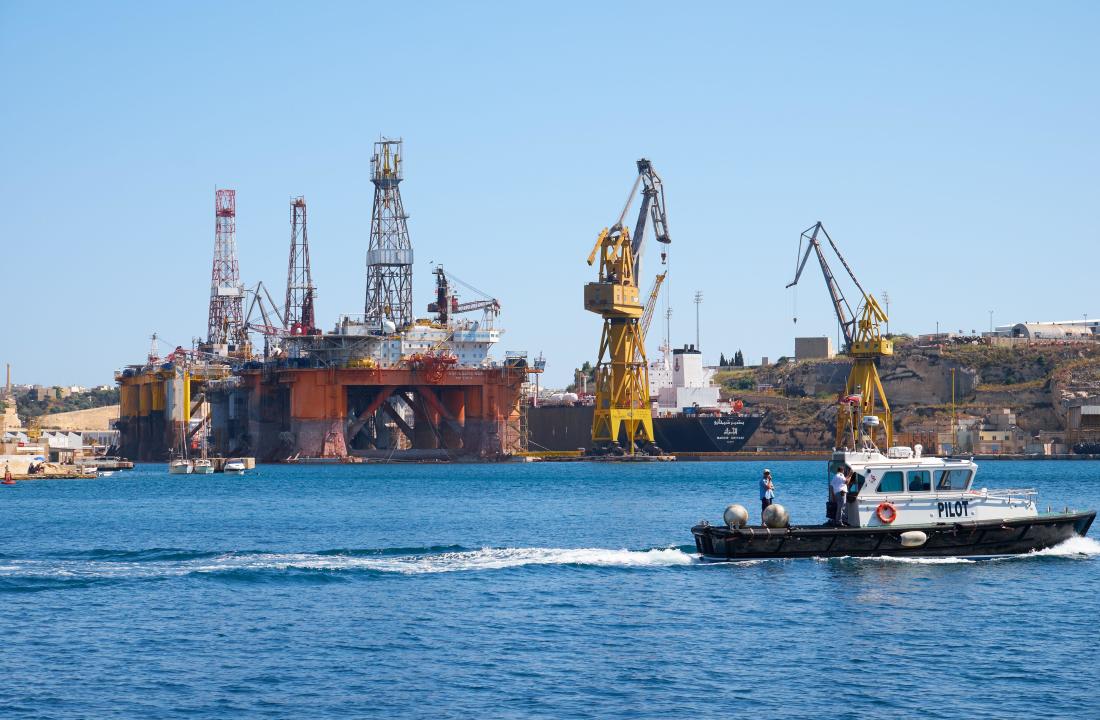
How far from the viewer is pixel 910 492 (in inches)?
1374

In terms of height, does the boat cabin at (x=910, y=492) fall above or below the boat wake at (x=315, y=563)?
above

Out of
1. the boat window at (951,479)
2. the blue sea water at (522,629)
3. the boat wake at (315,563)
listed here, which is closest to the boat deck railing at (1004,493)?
the boat window at (951,479)

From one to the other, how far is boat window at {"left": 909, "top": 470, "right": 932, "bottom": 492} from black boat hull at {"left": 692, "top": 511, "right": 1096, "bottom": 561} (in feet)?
2.90

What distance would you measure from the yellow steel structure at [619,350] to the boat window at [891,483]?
8166 cm

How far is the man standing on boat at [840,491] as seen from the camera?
34528 mm

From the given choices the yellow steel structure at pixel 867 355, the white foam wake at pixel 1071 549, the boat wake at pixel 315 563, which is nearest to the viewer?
the white foam wake at pixel 1071 549

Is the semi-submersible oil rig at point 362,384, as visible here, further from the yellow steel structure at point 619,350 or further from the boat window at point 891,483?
the boat window at point 891,483

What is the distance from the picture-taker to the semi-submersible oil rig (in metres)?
124

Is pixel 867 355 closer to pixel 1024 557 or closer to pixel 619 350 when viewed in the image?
pixel 619 350

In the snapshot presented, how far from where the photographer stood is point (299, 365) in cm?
12556

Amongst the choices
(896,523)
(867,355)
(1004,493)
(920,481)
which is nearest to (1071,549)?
(1004,493)

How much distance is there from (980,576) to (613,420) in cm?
8895

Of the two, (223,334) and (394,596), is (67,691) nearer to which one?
(394,596)

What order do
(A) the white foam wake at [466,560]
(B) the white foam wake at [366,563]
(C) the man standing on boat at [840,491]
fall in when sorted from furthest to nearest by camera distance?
(A) the white foam wake at [466,560] → (B) the white foam wake at [366,563] → (C) the man standing on boat at [840,491]
